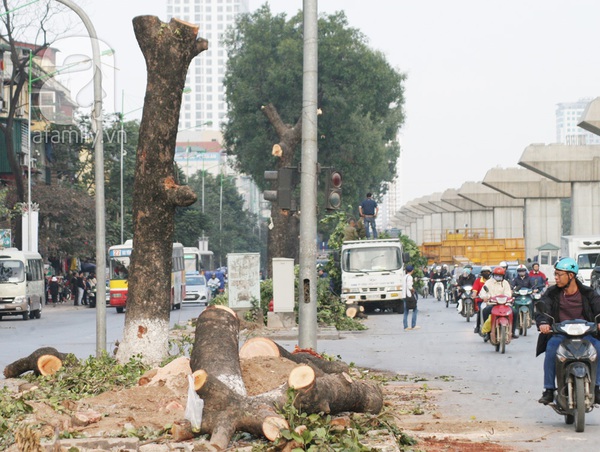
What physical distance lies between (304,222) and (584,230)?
48278mm

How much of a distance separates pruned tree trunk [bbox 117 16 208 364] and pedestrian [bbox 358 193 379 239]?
85.1 ft

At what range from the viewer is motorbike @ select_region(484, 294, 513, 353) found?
21.8 m

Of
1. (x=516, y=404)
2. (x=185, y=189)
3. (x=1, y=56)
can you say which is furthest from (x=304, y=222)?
(x=1, y=56)

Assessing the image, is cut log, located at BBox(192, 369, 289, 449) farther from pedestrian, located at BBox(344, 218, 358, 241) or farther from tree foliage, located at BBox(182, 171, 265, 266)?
tree foliage, located at BBox(182, 171, 265, 266)

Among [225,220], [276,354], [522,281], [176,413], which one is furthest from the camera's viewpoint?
[225,220]

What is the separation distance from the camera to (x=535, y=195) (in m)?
78.9

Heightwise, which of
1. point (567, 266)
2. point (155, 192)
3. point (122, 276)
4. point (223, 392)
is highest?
point (155, 192)

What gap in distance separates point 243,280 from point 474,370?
13.7 m

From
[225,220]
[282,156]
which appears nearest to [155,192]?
[282,156]

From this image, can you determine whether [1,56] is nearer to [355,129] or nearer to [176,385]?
[355,129]

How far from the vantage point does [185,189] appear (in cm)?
1636

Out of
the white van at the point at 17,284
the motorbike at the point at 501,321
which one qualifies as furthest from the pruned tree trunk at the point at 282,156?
the motorbike at the point at 501,321

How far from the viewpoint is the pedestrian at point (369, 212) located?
42.8m

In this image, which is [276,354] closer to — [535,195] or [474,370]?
[474,370]
